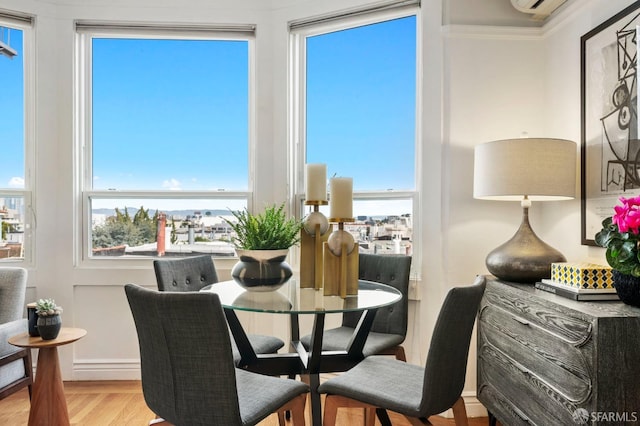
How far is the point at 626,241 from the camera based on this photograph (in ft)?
5.04

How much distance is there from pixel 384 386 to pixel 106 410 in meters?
1.91

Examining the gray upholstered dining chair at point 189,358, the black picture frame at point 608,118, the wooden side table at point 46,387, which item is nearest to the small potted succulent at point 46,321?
the wooden side table at point 46,387

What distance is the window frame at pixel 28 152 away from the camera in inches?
122

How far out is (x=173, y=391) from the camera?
143 cm

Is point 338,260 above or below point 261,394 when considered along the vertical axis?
above

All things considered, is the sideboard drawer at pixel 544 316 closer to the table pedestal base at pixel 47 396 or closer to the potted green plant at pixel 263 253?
the potted green plant at pixel 263 253

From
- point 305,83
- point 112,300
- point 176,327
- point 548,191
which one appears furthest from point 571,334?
point 112,300

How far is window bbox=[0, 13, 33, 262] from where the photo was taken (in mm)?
3107

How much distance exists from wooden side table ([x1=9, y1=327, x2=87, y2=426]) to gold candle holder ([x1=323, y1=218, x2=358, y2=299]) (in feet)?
4.86

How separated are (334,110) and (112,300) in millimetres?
2076

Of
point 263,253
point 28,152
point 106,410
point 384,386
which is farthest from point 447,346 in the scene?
point 28,152

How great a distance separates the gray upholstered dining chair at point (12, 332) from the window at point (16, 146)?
18.3 inches

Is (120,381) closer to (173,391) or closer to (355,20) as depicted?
(173,391)

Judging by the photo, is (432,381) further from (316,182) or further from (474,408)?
(474,408)
